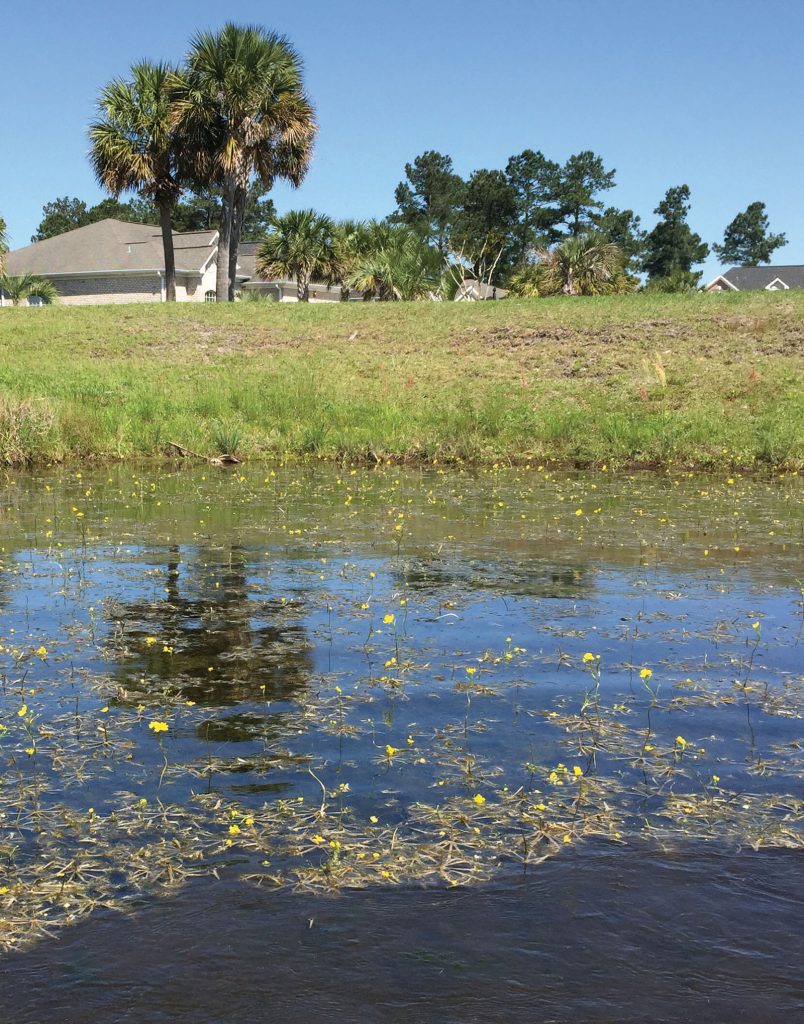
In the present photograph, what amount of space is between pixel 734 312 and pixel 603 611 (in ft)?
82.5

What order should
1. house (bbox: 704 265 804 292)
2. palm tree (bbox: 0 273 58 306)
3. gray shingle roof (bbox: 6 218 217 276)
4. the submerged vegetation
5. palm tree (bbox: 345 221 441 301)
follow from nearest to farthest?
the submerged vegetation, palm tree (bbox: 345 221 441 301), palm tree (bbox: 0 273 58 306), gray shingle roof (bbox: 6 218 217 276), house (bbox: 704 265 804 292)

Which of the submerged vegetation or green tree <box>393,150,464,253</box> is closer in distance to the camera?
the submerged vegetation

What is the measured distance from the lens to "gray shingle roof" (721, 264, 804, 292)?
74100 millimetres

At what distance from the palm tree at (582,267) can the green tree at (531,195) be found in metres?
32.1

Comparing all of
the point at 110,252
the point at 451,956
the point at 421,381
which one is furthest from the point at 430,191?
the point at 451,956

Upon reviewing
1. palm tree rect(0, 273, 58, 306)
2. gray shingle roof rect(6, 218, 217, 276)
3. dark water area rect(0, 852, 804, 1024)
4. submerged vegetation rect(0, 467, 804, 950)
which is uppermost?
gray shingle roof rect(6, 218, 217, 276)

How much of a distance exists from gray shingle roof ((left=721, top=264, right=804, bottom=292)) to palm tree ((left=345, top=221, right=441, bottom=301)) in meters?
32.0

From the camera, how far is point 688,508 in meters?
16.3

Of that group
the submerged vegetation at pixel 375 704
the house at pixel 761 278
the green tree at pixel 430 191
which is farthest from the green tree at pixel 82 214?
the submerged vegetation at pixel 375 704

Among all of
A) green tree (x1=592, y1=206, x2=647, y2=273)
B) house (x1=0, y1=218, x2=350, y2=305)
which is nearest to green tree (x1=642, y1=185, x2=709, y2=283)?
Result: green tree (x1=592, y1=206, x2=647, y2=273)

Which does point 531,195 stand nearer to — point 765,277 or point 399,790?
point 765,277

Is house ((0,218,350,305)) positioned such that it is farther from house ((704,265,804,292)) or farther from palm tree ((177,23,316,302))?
house ((704,265,804,292))

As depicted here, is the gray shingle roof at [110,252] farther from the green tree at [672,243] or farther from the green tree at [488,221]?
the green tree at [672,243]

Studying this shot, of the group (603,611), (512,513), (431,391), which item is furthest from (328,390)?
(603,611)
